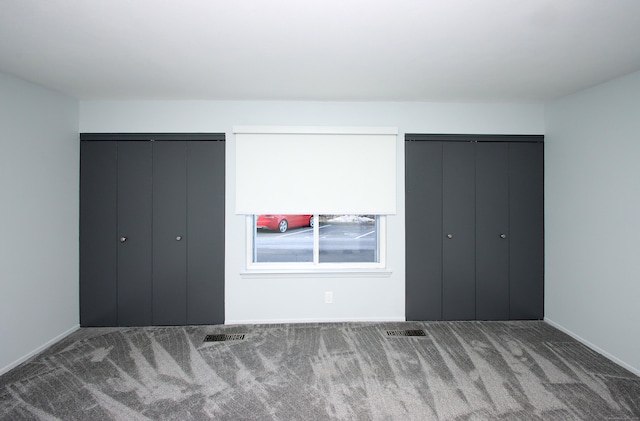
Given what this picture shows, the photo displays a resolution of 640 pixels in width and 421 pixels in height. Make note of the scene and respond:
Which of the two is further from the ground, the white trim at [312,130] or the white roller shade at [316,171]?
the white trim at [312,130]

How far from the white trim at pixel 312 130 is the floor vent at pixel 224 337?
2171mm

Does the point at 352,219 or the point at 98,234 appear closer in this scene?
the point at 98,234

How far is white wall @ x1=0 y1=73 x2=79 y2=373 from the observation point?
8.23ft

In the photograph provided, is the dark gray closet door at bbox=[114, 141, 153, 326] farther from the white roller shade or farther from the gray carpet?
the white roller shade

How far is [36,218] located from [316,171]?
2711mm

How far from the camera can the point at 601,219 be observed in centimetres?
279

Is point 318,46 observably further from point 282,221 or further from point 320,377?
point 320,377

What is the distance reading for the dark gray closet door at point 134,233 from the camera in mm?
3279

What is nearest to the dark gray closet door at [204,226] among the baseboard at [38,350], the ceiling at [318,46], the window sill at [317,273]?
the window sill at [317,273]

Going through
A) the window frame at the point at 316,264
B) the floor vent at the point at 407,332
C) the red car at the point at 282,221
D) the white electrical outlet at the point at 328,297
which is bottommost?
the floor vent at the point at 407,332

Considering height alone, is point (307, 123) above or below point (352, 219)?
above

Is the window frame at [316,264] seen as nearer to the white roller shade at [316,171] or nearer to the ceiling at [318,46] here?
the white roller shade at [316,171]

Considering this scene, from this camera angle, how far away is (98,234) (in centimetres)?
327

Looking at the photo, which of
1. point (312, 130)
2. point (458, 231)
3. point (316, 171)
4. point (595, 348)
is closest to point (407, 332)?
point (458, 231)
